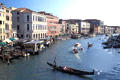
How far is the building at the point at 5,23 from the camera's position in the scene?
3456 centimetres

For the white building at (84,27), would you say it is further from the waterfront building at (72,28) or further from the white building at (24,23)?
the white building at (24,23)

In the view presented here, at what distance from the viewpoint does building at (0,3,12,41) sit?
3456 centimetres

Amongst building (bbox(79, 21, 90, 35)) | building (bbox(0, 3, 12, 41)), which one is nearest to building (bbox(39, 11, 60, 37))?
building (bbox(0, 3, 12, 41))

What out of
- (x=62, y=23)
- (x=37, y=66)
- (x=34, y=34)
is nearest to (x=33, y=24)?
(x=34, y=34)

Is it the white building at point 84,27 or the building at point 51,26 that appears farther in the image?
the white building at point 84,27

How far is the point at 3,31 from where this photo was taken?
35344 millimetres

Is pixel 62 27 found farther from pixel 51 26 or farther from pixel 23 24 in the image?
pixel 23 24

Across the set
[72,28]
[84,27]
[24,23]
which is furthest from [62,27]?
[84,27]

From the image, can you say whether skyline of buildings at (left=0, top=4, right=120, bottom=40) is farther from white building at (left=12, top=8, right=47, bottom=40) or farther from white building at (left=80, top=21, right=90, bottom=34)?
white building at (left=80, top=21, right=90, bottom=34)

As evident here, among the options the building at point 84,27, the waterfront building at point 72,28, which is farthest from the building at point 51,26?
the building at point 84,27

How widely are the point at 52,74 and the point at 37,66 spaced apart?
4.01 m

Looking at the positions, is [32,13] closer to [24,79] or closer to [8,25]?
[8,25]

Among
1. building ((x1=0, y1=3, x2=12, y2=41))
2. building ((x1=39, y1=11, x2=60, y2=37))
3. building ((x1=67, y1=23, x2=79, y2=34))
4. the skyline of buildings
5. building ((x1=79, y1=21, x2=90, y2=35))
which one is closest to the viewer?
building ((x1=0, y1=3, x2=12, y2=41))

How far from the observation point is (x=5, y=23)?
118 feet
